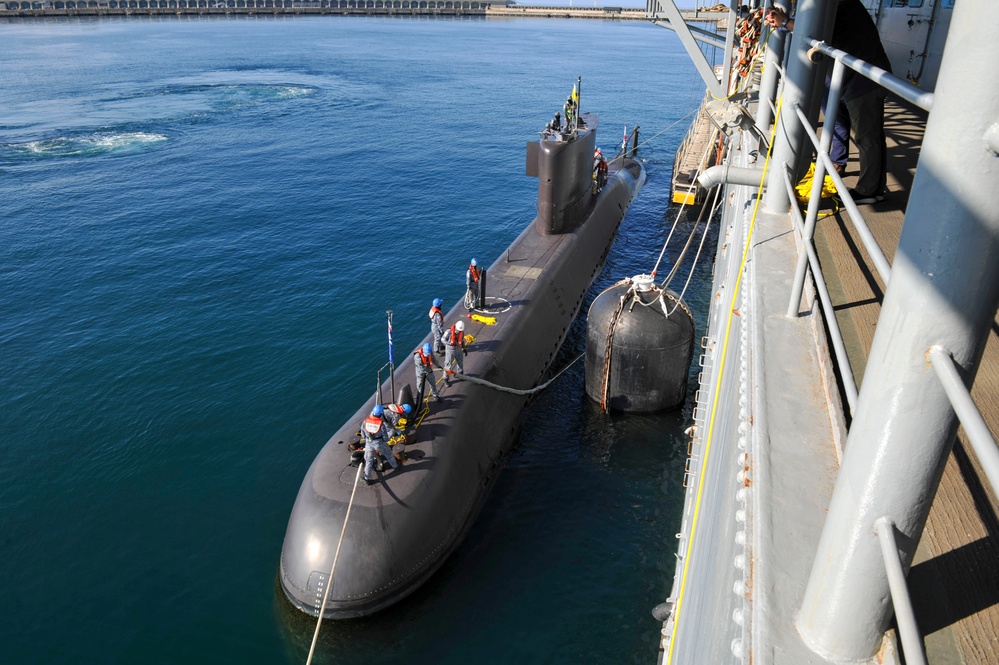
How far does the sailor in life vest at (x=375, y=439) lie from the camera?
11.6m

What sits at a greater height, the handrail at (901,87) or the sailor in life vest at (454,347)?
the handrail at (901,87)

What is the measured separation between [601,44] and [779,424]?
120985 mm

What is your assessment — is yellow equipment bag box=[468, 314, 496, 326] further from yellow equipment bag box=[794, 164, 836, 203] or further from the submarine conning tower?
yellow equipment bag box=[794, 164, 836, 203]

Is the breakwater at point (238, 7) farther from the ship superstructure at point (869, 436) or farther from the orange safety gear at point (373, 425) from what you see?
the ship superstructure at point (869, 436)

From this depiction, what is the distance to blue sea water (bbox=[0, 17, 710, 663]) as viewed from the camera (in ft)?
39.6

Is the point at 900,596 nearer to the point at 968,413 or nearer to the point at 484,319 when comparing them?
the point at 968,413

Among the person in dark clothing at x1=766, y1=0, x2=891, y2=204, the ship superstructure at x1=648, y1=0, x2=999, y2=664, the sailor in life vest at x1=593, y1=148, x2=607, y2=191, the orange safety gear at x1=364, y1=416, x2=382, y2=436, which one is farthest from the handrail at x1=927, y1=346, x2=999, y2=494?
the sailor in life vest at x1=593, y1=148, x2=607, y2=191

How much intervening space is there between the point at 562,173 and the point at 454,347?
30.4ft

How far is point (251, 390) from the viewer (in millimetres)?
19031

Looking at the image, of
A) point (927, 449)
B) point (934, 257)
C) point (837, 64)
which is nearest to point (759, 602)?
point (927, 449)

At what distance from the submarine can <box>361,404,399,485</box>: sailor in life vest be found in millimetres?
265

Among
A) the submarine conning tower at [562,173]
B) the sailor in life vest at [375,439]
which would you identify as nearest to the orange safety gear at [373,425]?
the sailor in life vest at [375,439]

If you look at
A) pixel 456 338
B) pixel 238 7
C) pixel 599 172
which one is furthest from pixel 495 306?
pixel 238 7

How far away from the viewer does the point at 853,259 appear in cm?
683
